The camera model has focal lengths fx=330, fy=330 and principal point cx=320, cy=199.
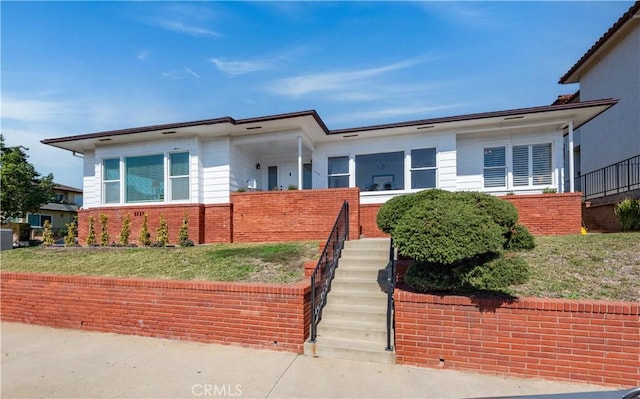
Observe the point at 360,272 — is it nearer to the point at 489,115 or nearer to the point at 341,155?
the point at 341,155

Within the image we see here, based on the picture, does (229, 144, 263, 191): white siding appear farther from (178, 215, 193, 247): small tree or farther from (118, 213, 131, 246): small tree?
(118, 213, 131, 246): small tree

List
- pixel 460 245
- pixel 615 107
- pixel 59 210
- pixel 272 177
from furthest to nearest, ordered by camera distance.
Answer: pixel 59 210, pixel 272 177, pixel 615 107, pixel 460 245

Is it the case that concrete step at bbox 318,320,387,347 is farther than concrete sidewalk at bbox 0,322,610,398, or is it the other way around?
concrete step at bbox 318,320,387,347

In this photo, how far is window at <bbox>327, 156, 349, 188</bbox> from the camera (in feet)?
39.1

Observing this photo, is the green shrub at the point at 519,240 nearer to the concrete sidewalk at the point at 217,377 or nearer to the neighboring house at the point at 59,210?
the concrete sidewalk at the point at 217,377

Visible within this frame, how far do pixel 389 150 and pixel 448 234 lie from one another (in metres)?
7.75

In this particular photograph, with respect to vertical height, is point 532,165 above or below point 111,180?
above

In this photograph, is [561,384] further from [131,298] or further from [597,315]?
[131,298]

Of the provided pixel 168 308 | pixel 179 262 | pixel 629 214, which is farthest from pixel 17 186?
pixel 629 214

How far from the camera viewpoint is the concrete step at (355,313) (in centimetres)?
502

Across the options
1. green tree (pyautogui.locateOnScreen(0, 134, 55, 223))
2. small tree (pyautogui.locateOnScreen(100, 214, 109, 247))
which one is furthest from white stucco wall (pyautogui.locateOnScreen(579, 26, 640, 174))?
green tree (pyautogui.locateOnScreen(0, 134, 55, 223))

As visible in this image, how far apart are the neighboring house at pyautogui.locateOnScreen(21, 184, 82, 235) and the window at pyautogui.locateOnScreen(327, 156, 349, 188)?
117ft

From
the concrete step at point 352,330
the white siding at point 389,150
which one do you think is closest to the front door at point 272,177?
the white siding at point 389,150

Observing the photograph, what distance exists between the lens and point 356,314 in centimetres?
512
